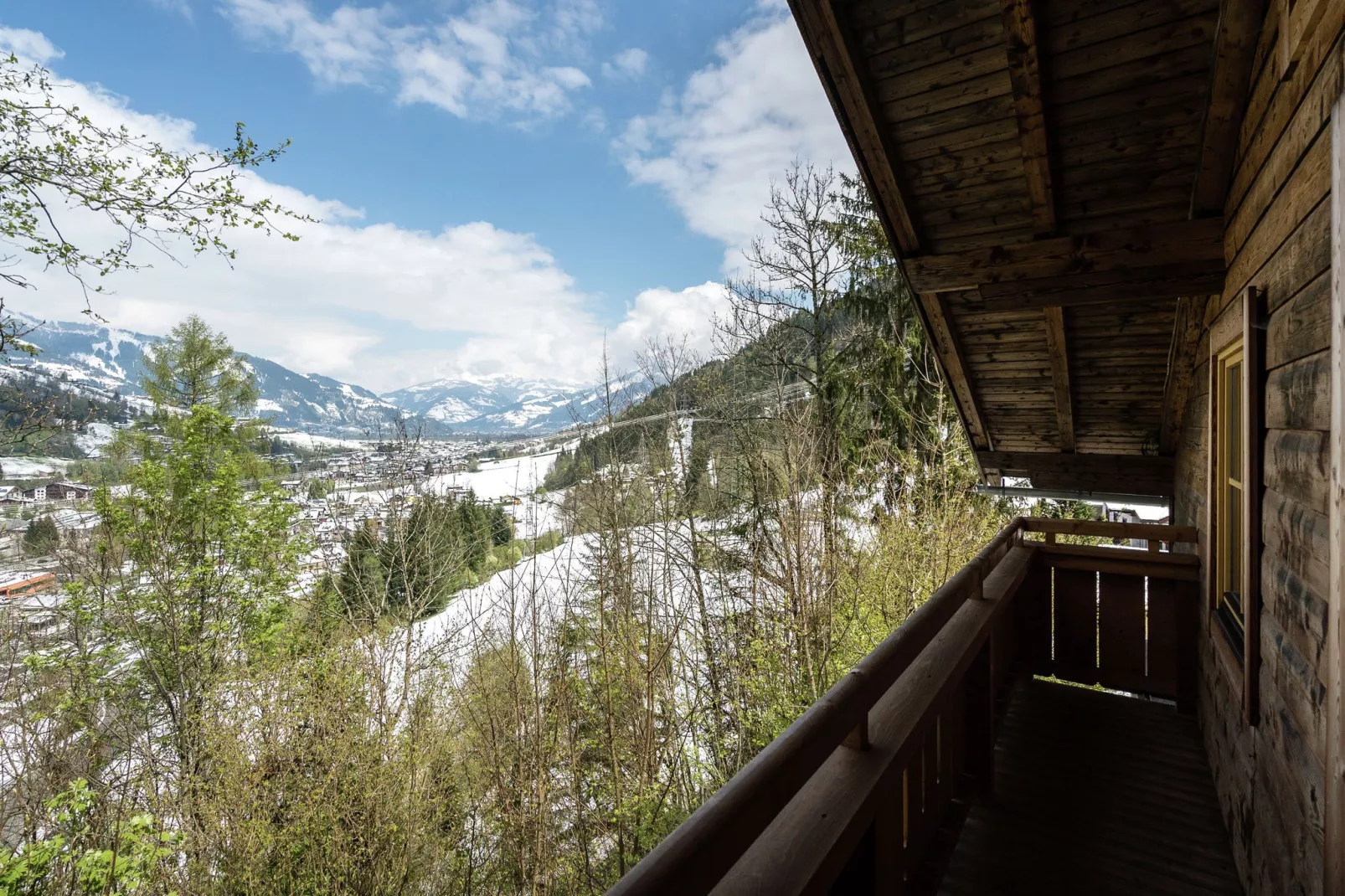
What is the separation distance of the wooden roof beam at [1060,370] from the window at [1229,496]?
3.13 feet

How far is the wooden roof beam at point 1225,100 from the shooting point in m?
2.09

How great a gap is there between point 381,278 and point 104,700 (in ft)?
481

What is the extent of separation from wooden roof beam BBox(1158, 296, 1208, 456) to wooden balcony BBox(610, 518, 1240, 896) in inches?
37.6

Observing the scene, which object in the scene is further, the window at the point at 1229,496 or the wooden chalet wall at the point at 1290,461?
the window at the point at 1229,496

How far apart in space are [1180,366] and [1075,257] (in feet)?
3.84

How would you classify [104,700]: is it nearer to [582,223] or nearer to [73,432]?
[73,432]

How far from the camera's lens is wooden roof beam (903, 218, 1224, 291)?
9.24 feet

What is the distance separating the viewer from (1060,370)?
4.09m

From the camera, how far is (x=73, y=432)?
6.34 meters

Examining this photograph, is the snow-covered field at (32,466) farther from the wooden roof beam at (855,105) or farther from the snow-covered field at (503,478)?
the wooden roof beam at (855,105)

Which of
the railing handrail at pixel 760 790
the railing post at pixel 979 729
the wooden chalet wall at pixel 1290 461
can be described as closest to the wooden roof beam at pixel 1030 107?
the wooden chalet wall at pixel 1290 461

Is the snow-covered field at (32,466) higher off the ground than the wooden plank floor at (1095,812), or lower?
higher

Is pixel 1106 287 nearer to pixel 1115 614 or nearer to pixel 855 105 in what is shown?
pixel 855 105

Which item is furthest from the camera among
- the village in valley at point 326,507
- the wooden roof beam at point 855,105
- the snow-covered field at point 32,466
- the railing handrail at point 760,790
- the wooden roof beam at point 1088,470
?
Answer: the village in valley at point 326,507
